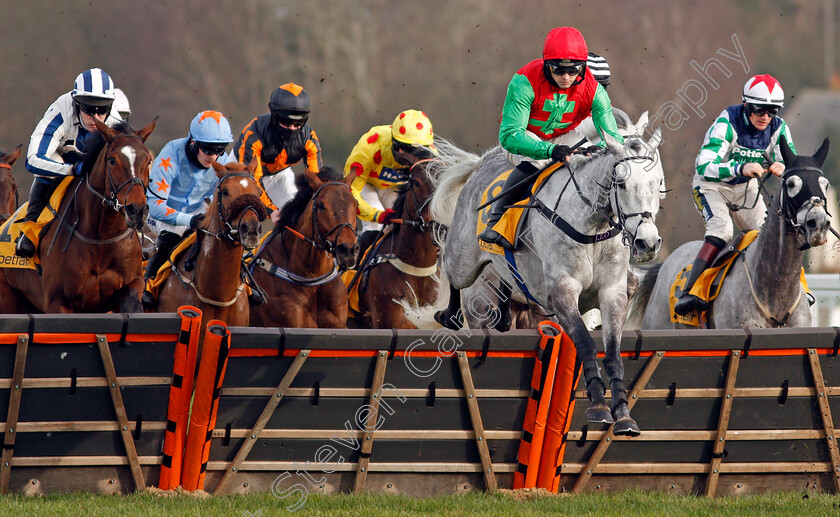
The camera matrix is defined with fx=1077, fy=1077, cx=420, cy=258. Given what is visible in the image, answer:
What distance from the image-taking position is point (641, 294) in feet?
30.4

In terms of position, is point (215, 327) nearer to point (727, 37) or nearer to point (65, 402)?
point (65, 402)

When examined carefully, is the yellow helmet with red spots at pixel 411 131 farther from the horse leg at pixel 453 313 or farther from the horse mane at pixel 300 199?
the horse leg at pixel 453 313

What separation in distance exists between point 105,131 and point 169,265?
3.26 feet

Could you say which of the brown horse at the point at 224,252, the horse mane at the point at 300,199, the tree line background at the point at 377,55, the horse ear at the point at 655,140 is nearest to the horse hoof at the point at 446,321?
the horse mane at the point at 300,199

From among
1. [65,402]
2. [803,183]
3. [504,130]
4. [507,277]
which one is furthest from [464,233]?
[65,402]

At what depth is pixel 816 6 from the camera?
102 ft

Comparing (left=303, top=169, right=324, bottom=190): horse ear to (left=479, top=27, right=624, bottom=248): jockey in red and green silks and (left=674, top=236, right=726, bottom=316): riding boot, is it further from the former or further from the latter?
(left=674, top=236, right=726, bottom=316): riding boot

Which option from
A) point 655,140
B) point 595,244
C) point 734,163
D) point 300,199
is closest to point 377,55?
point 300,199

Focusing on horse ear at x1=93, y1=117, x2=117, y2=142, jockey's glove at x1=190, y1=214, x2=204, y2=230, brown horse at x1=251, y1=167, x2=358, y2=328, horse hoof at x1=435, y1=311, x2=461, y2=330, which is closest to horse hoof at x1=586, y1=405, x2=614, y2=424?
horse hoof at x1=435, y1=311, x2=461, y2=330

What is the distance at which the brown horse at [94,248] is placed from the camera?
6.86m

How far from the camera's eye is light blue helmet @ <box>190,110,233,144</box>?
7.31 meters

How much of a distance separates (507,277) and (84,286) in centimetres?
272

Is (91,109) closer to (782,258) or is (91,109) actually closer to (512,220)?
(512,220)

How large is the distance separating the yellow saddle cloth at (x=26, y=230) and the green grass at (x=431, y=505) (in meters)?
2.30
